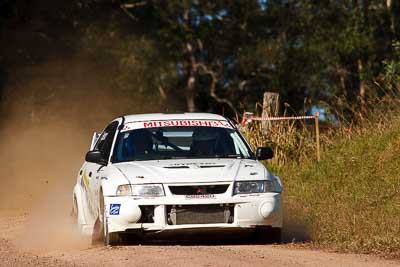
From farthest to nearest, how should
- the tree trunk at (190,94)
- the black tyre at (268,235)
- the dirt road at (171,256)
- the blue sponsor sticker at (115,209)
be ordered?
the tree trunk at (190,94) < the black tyre at (268,235) < the blue sponsor sticker at (115,209) < the dirt road at (171,256)

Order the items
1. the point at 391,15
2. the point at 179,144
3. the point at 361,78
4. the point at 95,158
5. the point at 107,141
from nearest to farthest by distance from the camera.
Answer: the point at 95,158 < the point at 179,144 < the point at 107,141 < the point at 361,78 < the point at 391,15

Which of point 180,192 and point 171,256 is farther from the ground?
point 180,192

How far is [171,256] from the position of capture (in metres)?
10.7

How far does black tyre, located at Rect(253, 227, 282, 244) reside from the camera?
12227mm

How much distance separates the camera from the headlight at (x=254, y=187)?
11914mm

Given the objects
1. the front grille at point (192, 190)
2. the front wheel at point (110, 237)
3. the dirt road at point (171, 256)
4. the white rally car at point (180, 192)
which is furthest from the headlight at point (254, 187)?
the front wheel at point (110, 237)

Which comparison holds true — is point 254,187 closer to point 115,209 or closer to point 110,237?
point 115,209

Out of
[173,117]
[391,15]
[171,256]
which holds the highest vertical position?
[391,15]

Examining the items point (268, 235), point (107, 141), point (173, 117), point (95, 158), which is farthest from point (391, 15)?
point (268, 235)

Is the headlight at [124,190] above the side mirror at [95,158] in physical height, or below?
below

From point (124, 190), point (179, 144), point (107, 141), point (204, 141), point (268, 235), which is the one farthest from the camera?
point (107, 141)

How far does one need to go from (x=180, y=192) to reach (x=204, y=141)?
149 centimetres

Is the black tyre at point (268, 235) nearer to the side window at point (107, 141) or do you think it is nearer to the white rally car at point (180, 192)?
the white rally car at point (180, 192)

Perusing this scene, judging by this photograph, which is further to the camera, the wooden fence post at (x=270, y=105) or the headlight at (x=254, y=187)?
the wooden fence post at (x=270, y=105)
